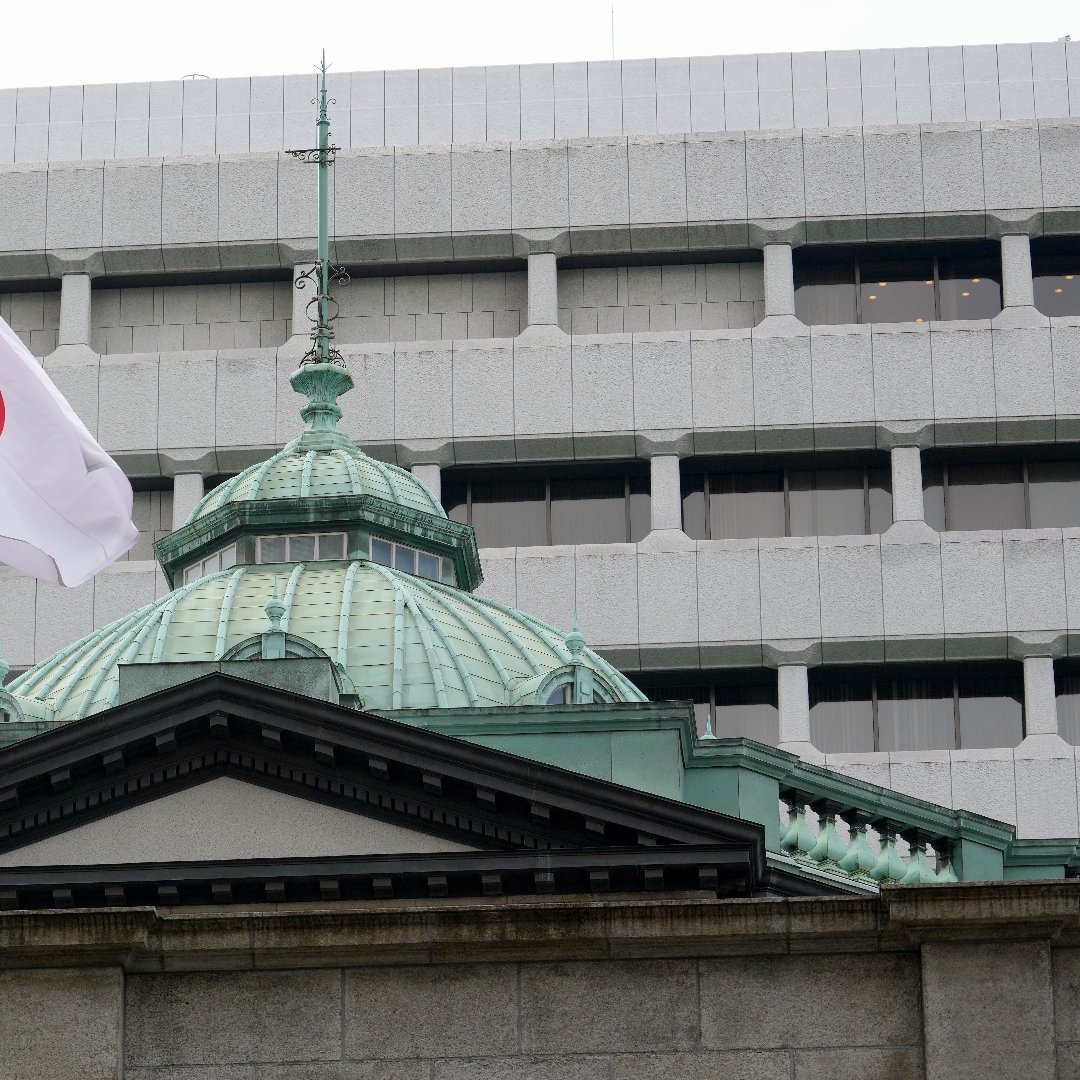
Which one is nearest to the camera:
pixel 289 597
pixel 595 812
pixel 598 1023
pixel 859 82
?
pixel 598 1023

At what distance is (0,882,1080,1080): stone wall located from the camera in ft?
76.8

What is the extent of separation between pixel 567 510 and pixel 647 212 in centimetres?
651

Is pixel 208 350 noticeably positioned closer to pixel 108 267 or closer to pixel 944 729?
pixel 108 267

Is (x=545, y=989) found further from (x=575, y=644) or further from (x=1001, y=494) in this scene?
(x=1001, y=494)

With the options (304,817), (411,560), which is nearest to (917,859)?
(304,817)

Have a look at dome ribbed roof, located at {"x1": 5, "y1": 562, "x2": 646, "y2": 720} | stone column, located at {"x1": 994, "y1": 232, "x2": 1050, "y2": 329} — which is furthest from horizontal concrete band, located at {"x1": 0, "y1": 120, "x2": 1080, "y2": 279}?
dome ribbed roof, located at {"x1": 5, "y1": 562, "x2": 646, "y2": 720}

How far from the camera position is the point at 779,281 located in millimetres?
68500

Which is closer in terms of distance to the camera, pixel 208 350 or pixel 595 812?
pixel 595 812

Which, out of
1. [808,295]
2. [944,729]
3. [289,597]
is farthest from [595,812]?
[808,295]

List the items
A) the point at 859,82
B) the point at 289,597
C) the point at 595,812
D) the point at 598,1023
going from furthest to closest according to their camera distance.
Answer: the point at 859,82 → the point at 289,597 → the point at 595,812 → the point at 598,1023

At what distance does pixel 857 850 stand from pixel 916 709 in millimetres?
24801

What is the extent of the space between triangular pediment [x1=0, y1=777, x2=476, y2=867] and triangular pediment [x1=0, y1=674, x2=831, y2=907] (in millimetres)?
16

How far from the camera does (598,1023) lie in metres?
23.6

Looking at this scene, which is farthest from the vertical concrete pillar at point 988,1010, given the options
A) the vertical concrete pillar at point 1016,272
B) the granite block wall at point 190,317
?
the granite block wall at point 190,317
